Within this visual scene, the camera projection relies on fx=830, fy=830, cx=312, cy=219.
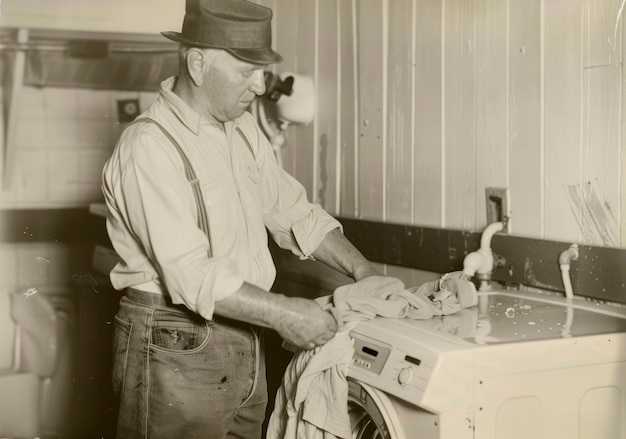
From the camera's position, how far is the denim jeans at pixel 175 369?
2070 mm

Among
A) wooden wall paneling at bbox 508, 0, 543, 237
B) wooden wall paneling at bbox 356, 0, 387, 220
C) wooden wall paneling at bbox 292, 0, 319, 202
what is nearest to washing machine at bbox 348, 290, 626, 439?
wooden wall paneling at bbox 508, 0, 543, 237

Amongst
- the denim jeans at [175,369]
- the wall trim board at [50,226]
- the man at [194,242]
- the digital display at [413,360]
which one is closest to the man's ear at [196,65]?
the man at [194,242]

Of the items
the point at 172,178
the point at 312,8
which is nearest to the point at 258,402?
the point at 172,178

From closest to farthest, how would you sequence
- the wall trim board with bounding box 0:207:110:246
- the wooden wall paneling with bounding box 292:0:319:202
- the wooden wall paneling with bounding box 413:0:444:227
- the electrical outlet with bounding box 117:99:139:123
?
1. the wooden wall paneling with bounding box 413:0:444:227
2. the wooden wall paneling with bounding box 292:0:319:202
3. the wall trim board with bounding box 0:207:110:246
4. the electrical outlet with bounding box 117:99:139:123

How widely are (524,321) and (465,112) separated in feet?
2.95

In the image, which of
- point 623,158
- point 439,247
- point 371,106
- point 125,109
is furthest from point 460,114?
point 125,109

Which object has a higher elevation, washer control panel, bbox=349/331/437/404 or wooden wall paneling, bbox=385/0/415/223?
wooden wall paneling, bbox=385/0/415/223

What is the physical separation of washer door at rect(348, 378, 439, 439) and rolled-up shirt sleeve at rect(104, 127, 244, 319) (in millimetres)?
403

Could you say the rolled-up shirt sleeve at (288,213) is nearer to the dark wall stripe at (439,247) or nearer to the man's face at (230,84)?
the man's face at (230,84)

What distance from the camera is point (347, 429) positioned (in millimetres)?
2008

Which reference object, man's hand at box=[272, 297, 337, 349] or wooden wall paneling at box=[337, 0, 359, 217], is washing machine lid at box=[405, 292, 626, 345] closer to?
man's hand at box=[272, 297, 337, 349]

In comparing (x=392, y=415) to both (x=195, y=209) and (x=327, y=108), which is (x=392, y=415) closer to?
(x=195, y=209)

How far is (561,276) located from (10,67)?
2.91m

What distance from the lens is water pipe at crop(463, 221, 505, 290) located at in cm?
251
